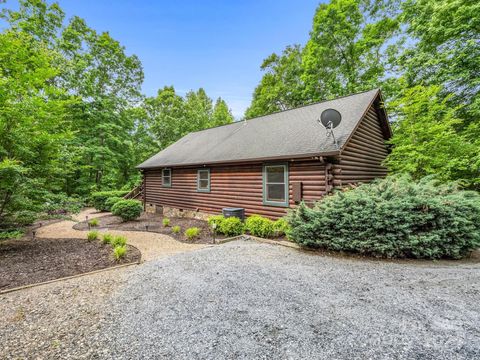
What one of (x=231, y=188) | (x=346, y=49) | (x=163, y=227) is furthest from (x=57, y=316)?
(x=346, y=49)

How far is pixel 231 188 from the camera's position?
9.49 metres

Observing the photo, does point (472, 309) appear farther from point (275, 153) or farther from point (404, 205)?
point (275, 153)

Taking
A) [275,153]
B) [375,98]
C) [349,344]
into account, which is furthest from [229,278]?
[375,98]

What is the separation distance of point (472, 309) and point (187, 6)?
50.6ft

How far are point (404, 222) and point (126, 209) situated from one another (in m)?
10.6

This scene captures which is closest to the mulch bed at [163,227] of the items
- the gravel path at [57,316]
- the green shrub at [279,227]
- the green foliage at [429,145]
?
the green shrub at [279,227]

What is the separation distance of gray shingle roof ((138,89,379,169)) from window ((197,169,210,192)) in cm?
61

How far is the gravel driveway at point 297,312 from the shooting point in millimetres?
2172

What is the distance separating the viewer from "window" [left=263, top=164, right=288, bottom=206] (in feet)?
26.3

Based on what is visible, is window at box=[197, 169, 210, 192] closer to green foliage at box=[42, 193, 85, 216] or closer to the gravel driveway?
green foliage at box=[42, 193, 85, 216]

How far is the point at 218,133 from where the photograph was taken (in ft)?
44.4

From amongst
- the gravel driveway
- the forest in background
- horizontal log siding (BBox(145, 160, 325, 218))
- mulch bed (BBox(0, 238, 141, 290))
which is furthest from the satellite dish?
mulch bed (BBox(0, 238, 141, 290))

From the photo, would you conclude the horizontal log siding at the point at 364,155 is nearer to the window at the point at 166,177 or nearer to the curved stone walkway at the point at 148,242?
the curved stone walkway at the point at 148,242

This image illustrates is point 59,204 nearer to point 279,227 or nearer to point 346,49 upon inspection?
point 279,227
